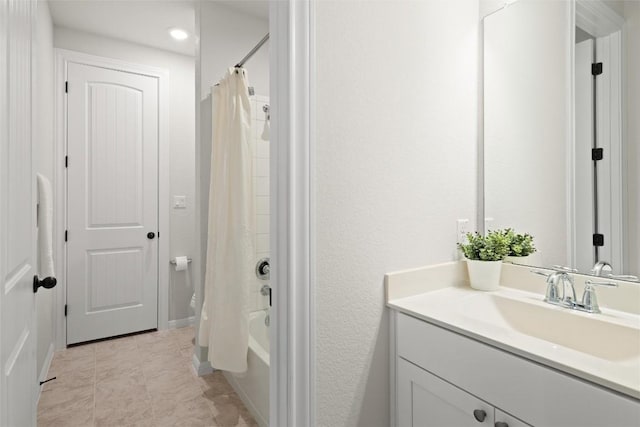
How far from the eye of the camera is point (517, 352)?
2.79ft

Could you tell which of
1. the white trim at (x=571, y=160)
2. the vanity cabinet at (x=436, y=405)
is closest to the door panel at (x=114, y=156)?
the vanity cabinet at (x=436, y=405)

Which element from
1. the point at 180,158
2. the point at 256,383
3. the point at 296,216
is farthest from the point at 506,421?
the point at 180,158

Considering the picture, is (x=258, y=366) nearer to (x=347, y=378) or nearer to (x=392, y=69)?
(x=347, y=378)

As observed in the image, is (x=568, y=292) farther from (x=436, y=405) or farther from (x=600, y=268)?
(x=436, y=405)

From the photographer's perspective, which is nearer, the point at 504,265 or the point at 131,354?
the point at 504,265

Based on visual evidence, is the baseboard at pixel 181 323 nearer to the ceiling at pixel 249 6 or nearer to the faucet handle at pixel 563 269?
the ceiling at pixel 249 6

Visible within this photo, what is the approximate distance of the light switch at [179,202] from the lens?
329cm

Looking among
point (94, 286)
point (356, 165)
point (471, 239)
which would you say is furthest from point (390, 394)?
point (94, 286)

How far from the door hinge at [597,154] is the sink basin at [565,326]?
0.53 metres

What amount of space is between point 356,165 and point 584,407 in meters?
0.85

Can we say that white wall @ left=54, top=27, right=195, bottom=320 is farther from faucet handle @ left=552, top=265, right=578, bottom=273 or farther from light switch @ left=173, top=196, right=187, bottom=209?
faucet handle @ left=552, top=265, right=578, bottom=273

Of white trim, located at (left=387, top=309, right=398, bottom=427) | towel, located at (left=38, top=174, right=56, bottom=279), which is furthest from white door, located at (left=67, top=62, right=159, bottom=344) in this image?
white trim, located at (left=387, top=309, right=398, bottom=427)

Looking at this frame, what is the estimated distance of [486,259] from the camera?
1378mm

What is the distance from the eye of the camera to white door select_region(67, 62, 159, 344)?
112 inches
